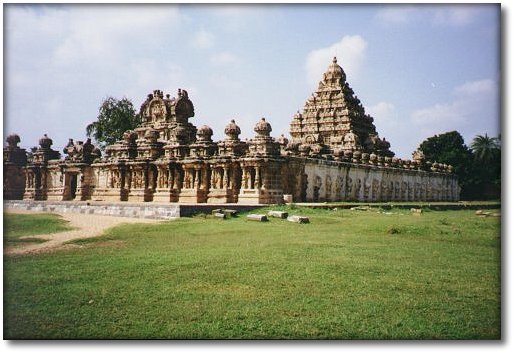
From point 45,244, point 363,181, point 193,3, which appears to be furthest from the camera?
point 363,181

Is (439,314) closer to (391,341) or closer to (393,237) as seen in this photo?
(391,341)

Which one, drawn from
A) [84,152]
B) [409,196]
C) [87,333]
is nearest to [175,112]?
[84,152]

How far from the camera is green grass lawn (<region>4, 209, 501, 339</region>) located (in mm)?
8133

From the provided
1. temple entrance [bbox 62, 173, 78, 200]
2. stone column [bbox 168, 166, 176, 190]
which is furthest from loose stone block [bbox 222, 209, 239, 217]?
temple entrance [bbox 62, 173, 78, 200]

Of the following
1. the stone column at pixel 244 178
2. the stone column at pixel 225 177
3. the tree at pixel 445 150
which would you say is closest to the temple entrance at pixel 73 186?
the stone column at pixel 225 177

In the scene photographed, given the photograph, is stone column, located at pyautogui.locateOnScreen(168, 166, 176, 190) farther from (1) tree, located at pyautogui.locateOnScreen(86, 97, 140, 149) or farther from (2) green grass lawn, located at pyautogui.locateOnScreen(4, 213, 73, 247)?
A: (1) tree, located at pyautogui.locateOnScreen(86, 97, 140, 149)

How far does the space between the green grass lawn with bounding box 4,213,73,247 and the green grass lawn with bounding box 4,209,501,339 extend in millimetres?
550

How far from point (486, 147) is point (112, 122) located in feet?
151

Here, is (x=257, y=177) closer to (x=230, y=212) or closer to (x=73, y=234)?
(x=230, y=212)

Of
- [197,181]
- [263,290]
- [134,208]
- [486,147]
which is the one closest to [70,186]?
[197,181]

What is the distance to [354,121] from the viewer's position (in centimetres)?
4122

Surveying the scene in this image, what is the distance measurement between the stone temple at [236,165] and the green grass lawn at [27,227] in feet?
11.5

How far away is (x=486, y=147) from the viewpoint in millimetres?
11141

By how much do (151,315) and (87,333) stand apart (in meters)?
0.98
